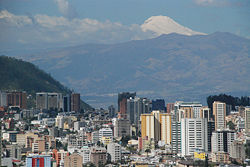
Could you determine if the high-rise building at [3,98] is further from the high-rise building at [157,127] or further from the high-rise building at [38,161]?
the high-rise building at [38,161]

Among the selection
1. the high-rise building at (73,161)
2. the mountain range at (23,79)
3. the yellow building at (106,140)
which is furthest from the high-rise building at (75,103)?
the high-rise building at (73,161)

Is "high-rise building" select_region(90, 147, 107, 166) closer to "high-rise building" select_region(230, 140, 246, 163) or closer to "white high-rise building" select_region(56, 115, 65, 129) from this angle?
"high-rise building" select_region(230, 140, 246, 163)

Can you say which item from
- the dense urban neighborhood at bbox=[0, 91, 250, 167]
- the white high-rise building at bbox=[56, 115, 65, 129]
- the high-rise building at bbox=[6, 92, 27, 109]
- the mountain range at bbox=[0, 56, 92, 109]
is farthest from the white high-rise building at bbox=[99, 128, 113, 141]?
the mountain range at bbox=[0, 56, 92, 109]

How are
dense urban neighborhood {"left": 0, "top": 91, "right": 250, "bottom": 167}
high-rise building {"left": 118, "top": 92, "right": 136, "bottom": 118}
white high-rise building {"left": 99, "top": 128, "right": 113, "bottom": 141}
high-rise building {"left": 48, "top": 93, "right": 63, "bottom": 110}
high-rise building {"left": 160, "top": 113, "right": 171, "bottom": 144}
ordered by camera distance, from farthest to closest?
high-rise building {"left": 48, "top": 93, "right": 63, "bottom": 110}
high-rise building {"left": 118, "top": 92, "right": 136, "bottom": 118}
white high-rise building {"left": 99, "top": 128, "right": 113, "bottom": 141}
high-rise building {"left": 160, "top": 113, "right": 171, "bottom": 144}
dense urban neighborhood {"left": 0, "top": 91, "right": 250, "bottom": 167}

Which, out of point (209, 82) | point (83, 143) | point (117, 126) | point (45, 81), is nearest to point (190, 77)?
point (209, 82)

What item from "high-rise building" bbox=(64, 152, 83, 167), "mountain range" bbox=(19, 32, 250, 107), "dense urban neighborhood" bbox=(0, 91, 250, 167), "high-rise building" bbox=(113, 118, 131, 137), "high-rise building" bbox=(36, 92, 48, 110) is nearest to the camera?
"high-rise building" bbox=(64, 152, 83, 167)

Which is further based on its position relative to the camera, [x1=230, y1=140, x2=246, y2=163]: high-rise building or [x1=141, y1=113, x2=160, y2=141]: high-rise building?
[x1=141, y1=113, x2=160, y2=141]: high-rise building
